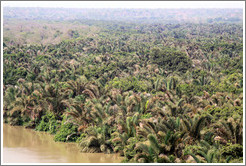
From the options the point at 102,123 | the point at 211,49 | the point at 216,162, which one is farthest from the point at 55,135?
the point at 211,49

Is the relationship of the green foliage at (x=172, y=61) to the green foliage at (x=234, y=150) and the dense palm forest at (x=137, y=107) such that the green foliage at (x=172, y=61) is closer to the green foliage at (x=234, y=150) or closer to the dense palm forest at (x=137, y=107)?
the dense palm forest at (x=137, y=107)

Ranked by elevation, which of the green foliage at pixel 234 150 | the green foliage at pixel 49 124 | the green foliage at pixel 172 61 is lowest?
the green foliage at pixel 49 124

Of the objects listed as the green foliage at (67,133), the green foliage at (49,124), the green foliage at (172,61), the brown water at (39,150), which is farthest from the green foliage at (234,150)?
the green foliage at (172,61)

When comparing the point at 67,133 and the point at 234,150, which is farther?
the point at 67,133

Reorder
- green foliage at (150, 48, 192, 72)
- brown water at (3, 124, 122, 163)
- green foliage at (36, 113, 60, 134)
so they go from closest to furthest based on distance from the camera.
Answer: brown water at (3, 124, 122, 163) < green foliage at (36, 113, 60, 134) < green foliage at (150, 48, 192, 72)

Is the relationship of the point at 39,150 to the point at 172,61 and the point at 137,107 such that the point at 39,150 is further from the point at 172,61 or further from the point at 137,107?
the point at 172,61

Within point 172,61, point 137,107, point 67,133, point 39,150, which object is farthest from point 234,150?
point 172,61

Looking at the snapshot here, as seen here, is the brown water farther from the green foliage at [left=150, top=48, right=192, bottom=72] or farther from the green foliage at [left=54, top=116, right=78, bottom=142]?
the green foliage at [left=150, top=48, right=192, bottom=72]

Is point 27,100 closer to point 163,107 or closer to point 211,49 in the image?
point 163,107

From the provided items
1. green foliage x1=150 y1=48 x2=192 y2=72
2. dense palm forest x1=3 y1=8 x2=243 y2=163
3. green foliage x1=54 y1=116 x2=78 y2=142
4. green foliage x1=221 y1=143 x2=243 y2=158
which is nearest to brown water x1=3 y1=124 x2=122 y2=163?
green foliage x1=54 y1=116 x2=78 y2=142
